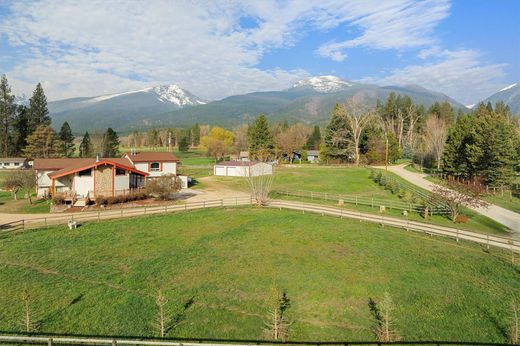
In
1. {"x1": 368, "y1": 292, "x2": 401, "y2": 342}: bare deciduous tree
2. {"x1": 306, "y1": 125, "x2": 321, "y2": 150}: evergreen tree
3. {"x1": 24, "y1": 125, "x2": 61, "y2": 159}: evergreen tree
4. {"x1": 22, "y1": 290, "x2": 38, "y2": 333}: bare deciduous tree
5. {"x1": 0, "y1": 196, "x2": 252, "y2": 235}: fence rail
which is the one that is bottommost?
{"x1": 22, "y1": 290, "x2": 38, "y2": 333}: bare deciduous tree

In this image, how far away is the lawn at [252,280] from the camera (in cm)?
1225

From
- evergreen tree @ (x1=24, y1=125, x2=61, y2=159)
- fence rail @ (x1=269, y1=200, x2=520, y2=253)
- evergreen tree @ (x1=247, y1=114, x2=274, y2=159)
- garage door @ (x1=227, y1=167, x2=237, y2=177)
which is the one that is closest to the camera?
fence rail @ (x1=269, y1=200, x2=520, y2=253)

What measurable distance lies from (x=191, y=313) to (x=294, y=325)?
388 centimetres

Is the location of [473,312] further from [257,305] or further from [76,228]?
[76,228]

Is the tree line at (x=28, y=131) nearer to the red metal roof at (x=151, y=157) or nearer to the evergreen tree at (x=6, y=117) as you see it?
the evergreen tree at (x=6, y=117)

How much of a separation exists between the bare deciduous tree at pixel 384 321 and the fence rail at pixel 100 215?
1980 centimetres

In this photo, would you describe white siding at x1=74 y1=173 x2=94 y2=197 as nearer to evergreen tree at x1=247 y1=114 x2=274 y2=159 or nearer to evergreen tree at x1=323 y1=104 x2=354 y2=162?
evergreen tree at x1=247 y1=114 x2=274 y2=159

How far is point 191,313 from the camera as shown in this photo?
42.5ft

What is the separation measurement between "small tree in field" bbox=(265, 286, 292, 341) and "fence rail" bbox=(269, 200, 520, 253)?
44.8 feet

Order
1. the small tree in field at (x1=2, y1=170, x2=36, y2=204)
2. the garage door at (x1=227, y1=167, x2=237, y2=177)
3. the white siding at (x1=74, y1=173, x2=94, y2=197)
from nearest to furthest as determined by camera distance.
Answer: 1. the white siding at (x1=74, y1=173, x2=94, y2=197)
2. the small tree in field at (x1=2, y1=170, x2=36, y2=204)
3. the garage door at (x1=227, y1=167, x2=237, y2=177)

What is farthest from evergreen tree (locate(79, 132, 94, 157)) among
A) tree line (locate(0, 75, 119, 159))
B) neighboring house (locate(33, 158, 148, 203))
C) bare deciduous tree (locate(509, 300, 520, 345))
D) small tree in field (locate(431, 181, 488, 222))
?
bare deciduous tree (locate(509, 300, 520, 345))

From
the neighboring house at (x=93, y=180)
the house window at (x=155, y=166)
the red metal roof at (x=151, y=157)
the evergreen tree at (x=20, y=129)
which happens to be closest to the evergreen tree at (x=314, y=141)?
the red metal roof at (x=151, y=157)

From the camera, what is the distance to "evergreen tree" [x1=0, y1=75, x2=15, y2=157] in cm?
7194

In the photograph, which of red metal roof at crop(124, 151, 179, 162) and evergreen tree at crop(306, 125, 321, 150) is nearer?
red metal roof at crop(124, 151, 179, 162)
